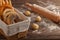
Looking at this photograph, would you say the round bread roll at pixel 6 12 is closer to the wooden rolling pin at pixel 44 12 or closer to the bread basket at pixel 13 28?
the bread basket at pixel 13 28

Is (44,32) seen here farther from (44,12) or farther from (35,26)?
(44,12)

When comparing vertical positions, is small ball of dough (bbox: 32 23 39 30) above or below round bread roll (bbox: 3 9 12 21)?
below

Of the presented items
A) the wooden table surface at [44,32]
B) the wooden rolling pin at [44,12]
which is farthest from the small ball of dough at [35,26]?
the wooden rolling pin at [44,12]

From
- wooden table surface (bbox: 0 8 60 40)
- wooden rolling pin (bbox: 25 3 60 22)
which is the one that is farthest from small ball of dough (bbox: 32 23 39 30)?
wooden rolling pin (bbox: 25 3 60 22)

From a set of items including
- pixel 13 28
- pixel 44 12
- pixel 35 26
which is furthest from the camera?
pixel 44 12

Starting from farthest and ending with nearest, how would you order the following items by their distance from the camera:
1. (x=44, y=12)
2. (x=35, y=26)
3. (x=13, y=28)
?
1. (x=44, y=12)
2. (x=35, y=26)
3. (x=13, y=28)

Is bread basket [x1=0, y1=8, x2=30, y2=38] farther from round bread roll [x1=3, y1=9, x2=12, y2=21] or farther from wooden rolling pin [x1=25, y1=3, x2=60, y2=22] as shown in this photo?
wooden rolling pin [x1=25, y1=3, x2=60, y2=22]

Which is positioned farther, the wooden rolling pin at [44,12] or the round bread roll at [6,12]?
the wooden rolling pin at [44,12]

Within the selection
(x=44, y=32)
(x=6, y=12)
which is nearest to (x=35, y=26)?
(x=44, y=32)

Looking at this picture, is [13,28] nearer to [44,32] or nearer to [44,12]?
[44,32]

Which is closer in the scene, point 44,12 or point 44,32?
point 44,32

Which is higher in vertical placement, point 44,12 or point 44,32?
point 44,12

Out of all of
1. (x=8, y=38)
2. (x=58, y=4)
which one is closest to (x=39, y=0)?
(x=58, y=4)
